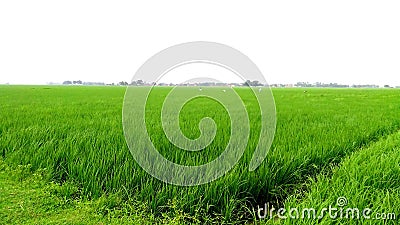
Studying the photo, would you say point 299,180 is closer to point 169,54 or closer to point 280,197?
point 280,197

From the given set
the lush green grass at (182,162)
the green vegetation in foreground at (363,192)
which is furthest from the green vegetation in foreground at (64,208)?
the green vegetation in foreground at (363,192)

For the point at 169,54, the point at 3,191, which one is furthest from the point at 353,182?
the point at 3,191

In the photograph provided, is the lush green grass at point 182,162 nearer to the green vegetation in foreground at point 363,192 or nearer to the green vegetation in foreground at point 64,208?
the green vegetation in foreground at point 64,208

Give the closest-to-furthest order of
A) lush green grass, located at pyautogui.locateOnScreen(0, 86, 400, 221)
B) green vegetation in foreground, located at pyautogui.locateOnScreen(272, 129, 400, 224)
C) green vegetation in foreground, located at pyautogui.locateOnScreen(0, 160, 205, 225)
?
green vegetation in foreground, located at pyautogui.locateOnScreen(272, 129, 400, 224)
green vegetation in foreground, located at pyautogui.locateOnScreen(0, 160, 205, 225)
lush green grass, located at pyautogui.locateOnScreen(0, 86, 400, 221)

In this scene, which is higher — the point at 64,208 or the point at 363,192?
the point at 363,192

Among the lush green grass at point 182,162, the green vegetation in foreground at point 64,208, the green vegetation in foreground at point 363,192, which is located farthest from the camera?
the lush green grass at point 182,162

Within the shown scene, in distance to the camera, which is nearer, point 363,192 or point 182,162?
point 363,192

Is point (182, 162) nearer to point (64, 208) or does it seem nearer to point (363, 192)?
point (64, 208)

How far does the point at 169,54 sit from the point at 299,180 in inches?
71.4

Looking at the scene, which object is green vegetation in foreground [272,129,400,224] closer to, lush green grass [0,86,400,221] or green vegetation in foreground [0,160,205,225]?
lush green grass [0,86,400,221]

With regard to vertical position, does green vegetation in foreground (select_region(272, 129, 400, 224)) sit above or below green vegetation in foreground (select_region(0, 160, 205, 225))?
above

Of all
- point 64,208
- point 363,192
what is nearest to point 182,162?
point 64,208

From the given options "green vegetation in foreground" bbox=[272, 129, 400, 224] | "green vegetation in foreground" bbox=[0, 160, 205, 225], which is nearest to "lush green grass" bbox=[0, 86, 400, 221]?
"green vegetation in foreground" bbox=[0, 160, 205, 225]

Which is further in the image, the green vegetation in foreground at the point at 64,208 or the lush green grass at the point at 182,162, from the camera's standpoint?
the lush green grass at the point at 182,162
